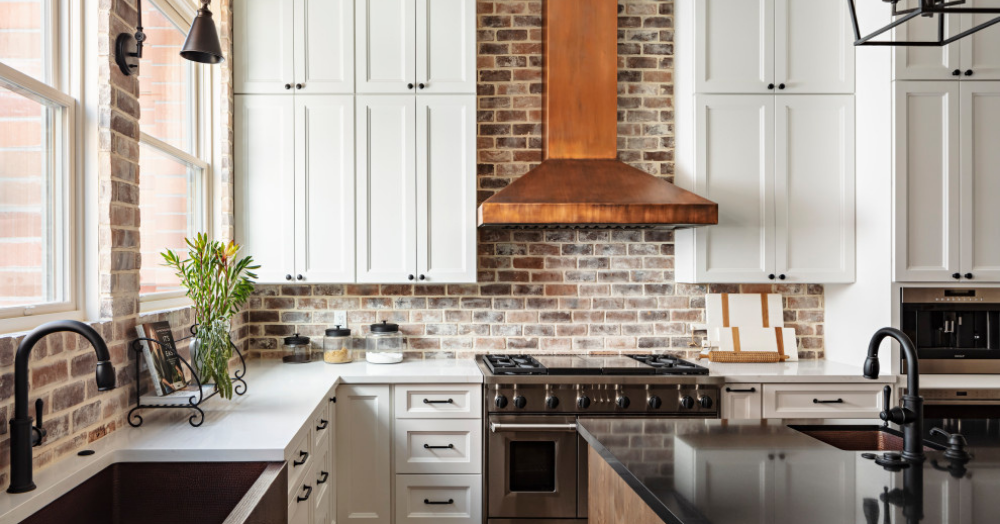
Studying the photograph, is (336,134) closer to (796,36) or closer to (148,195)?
(148,195)

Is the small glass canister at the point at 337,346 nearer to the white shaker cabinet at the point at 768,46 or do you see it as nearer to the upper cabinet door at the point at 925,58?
the white shaker cabinet at the point at 768,46

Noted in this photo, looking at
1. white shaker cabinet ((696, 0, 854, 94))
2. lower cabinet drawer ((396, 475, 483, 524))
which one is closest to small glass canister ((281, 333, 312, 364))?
lower cabinet drawer ((396, 475, 483, 524))

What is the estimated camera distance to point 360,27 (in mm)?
3354

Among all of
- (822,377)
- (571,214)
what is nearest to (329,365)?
(571,214)

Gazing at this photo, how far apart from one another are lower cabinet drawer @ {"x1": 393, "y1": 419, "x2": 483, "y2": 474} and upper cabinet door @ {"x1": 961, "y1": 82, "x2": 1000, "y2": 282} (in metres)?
2.60

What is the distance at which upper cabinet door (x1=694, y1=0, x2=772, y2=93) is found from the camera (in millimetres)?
3430

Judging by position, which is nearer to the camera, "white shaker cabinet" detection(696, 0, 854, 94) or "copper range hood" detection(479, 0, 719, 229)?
"copper range hood" detection(479, 0, 719, 229)

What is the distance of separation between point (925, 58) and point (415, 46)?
2.60 meters

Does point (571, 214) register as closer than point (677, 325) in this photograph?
Yes

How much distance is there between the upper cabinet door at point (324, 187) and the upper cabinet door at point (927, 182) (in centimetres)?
280

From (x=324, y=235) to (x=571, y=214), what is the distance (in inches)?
51.7

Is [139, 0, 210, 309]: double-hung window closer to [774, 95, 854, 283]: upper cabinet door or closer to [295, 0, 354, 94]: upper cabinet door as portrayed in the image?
[295, 0, 354, 94]: upper cabinet door

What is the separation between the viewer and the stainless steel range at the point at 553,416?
10.1ft

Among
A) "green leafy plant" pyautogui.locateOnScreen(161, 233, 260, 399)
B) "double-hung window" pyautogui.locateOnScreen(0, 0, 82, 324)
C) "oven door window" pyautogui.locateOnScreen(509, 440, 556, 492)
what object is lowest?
"oven door window" pyautogui.locateOnScreen(509, 440, 556, 492)
